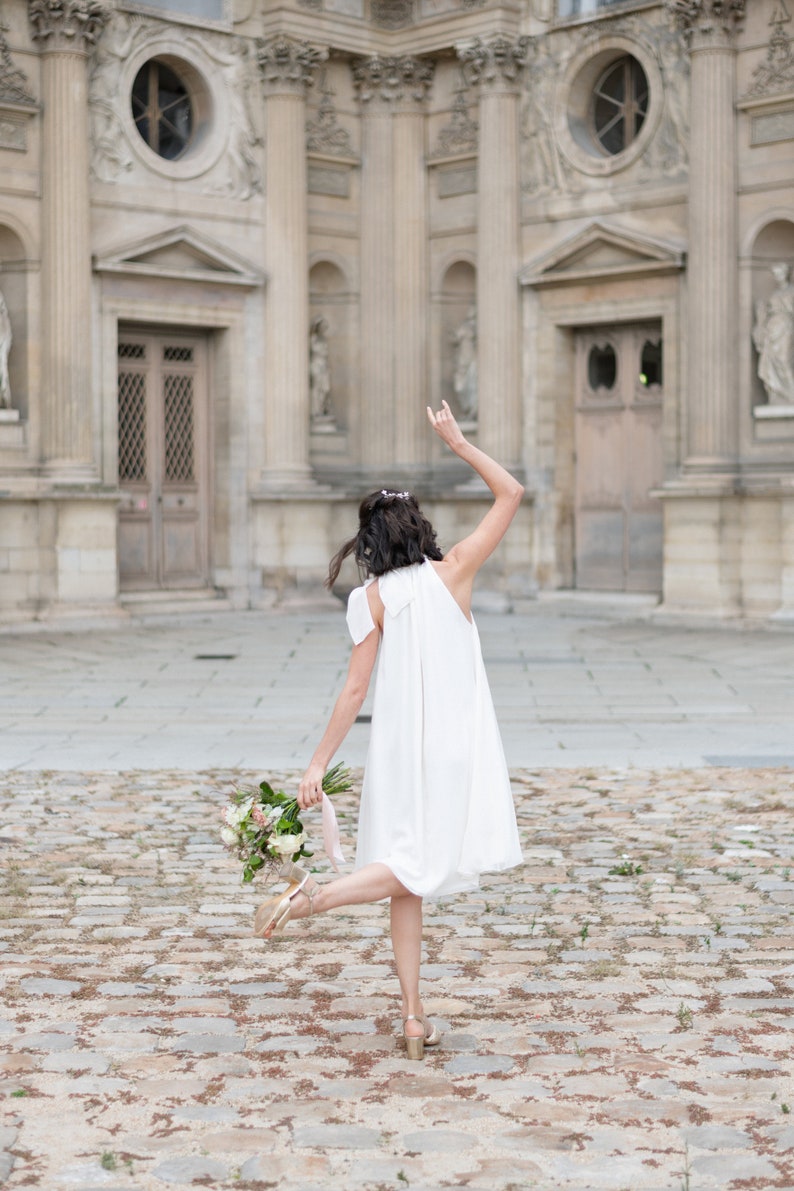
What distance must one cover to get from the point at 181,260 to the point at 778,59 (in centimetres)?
706

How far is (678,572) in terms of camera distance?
1934 centimetres

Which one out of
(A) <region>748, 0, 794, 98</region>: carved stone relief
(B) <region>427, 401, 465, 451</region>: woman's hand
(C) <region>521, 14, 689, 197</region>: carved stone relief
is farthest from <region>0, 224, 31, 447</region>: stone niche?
(B) <region>427, 401, 465, 451</region>: woman's hand

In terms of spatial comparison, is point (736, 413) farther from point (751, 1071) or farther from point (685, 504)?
point (751, 1071)

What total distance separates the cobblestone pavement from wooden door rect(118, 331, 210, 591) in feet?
40.8

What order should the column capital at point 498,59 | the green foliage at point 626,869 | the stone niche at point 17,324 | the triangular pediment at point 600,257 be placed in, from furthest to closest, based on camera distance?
the column capital at point 498,59, the triangular pediment at point 600,257, the stone niche at point 17,324, the green foliage at point 626,869

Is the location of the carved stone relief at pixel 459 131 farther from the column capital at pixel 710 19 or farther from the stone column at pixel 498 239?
the column capital at pixel 710 19

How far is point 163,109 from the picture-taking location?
21000mm

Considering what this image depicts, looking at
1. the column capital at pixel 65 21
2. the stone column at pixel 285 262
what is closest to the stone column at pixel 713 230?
the stone column at pixel 285 262

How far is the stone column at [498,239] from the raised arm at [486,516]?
16076mm

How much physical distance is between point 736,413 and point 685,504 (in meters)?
1.16

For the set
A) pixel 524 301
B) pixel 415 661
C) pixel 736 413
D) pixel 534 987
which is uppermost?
pixel 524 301

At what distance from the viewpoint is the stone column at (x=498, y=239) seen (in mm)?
21344

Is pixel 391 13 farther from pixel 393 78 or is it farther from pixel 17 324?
pixel 17 324

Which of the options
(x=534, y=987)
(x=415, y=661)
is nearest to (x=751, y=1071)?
(x=534, y=987)
